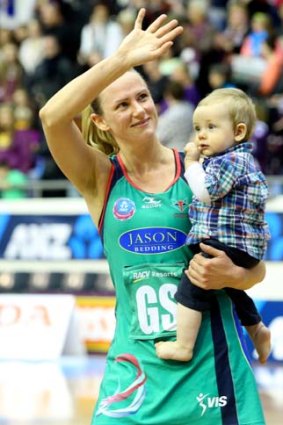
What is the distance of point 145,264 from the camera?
4477 millimetres

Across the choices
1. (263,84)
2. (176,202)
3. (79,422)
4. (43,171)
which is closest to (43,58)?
(43,171)

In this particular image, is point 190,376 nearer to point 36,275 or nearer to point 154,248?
point 154,248

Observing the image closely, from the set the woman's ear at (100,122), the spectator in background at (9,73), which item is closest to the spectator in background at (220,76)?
the spectator in background at (9,73)

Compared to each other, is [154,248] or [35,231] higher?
[154,248]

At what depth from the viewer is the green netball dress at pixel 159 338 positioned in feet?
14.4

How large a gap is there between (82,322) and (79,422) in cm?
420

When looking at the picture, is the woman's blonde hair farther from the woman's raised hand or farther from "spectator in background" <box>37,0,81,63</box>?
"spectator in background" <box>37,0,81,63</box>

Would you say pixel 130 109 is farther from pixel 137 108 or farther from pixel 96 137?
pixel 96 137

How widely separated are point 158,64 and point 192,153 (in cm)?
1028

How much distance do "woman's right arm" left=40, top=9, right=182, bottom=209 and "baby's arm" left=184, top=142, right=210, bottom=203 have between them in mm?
338

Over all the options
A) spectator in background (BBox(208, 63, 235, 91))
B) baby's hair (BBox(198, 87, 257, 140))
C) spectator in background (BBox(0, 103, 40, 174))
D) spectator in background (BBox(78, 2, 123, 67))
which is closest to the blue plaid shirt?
baby's hair (BBox(198, 87, 257, 140))

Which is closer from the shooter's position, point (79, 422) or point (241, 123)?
point (241, 123)

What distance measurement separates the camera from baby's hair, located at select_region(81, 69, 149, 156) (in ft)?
15.9

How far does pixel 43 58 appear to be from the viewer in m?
16.5
